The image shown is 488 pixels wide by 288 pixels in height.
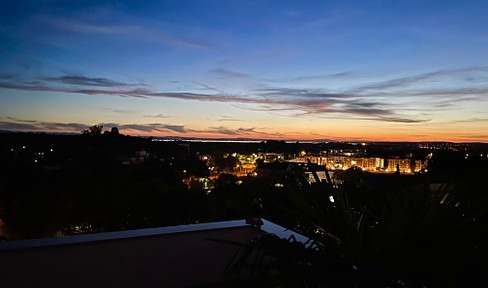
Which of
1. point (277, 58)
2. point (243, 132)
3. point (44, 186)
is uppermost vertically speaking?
point (277, 58)

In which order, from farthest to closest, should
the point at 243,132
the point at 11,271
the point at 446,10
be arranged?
the point at 243,132 → the point at 446,10 → the point at 11,271

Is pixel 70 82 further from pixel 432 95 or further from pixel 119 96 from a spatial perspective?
pixel 432 95

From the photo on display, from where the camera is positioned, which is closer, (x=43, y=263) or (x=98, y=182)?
(x=43, y=263)

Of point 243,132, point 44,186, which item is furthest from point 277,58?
point 243,132

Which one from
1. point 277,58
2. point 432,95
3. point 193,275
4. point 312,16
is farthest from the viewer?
point 432,95

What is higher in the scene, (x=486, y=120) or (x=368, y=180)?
(x=486, y=120)

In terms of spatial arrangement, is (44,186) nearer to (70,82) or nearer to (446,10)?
(70,82)

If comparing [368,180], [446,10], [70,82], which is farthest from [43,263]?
[368,180]

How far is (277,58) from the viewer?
8.05 m

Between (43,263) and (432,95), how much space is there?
9919mm

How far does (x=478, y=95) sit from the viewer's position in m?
8.16

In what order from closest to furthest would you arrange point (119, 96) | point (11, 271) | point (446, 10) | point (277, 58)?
1. point (11, 271)
2. point (446, 10)
3. point (277, 58)
4. point (119, 96)

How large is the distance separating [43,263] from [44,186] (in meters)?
8.04

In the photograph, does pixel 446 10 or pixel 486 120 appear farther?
pixel 486 120
